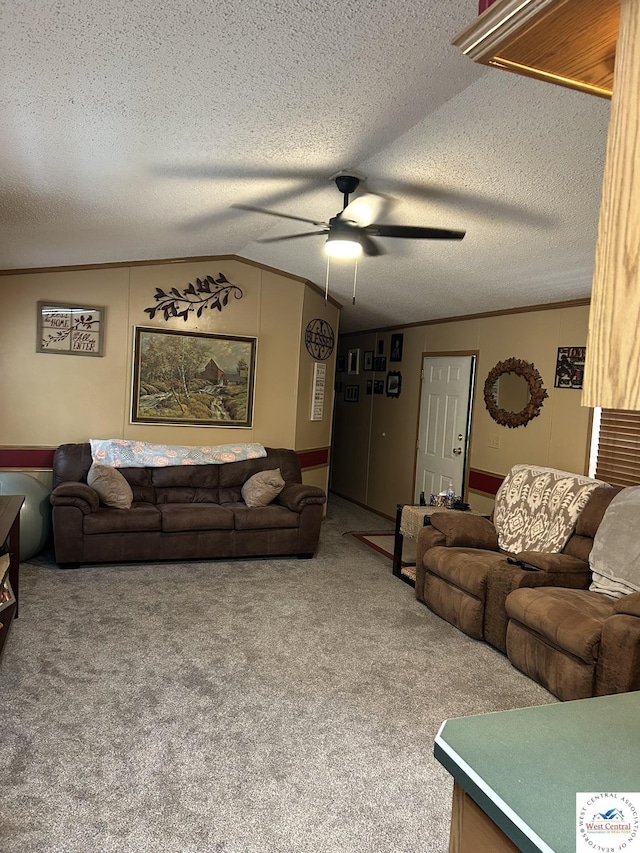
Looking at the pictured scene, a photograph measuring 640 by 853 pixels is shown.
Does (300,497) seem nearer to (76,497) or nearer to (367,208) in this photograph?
(76,497)

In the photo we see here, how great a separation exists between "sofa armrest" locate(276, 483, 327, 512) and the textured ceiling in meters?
2.09

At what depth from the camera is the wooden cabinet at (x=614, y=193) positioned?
0.60 meters

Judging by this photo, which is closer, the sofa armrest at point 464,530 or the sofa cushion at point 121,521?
the sofa armrest at point 464,530

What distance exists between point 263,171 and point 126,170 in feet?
2.43

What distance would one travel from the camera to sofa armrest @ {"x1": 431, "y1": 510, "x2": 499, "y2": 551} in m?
4.46

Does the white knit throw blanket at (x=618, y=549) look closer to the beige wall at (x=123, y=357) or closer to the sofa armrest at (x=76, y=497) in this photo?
the beige wall at (x=123, y=357)

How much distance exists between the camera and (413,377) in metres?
7.18

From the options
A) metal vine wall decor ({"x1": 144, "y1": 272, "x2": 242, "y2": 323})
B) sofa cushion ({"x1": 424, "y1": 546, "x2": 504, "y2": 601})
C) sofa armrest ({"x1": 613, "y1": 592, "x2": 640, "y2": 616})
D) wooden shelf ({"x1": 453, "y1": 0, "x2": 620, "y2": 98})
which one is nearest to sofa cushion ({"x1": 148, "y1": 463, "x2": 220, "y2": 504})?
metal vine wall decor ({"x1": 144, "y1": 272, "x2": 242, "y2": 323})

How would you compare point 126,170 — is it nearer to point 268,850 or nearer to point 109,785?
point 109,785

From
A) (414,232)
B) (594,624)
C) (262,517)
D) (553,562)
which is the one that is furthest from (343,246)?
(262,517)

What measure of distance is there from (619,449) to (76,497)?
13.2ft

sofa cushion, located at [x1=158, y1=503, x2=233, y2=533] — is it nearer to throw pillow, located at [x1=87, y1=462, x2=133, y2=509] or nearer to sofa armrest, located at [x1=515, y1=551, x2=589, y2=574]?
throw pillow, located at [x1=87, y1=462, x2=133, y2=509]

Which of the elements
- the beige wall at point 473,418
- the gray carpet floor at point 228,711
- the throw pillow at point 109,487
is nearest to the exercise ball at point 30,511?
the gray carpet floor at point 228,711

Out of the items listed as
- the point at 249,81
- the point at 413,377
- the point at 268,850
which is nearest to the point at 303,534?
the point at 413,377
